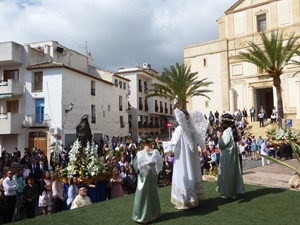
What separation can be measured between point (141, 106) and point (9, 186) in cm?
3733

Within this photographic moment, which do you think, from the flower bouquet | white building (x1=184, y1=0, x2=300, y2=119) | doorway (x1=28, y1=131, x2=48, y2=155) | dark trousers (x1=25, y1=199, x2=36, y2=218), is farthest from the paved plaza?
white building (x1=184, y1=0, x2=300, y2=119)

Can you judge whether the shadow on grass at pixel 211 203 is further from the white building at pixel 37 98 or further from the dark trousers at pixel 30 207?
the white building at pixel 37 98

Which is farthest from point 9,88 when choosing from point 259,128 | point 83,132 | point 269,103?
point 269,103

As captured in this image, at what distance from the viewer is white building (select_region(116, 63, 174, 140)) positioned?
44.4 meters

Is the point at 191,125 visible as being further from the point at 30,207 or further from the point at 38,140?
the point at 38,140

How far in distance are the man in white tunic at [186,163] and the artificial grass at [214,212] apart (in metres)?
0.25

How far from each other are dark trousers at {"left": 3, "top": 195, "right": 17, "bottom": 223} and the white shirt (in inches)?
4.1

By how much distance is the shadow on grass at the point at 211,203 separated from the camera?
20.4ft

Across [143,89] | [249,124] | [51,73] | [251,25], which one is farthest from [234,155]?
[143,89]

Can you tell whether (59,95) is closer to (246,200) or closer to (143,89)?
(143,89)

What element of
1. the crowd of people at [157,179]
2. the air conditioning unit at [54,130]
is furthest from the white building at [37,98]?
the crowd of people at [157,179]

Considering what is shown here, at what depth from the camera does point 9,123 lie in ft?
89.2

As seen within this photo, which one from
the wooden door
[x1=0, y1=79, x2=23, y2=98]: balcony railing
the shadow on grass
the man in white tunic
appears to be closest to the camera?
the shadow on grass

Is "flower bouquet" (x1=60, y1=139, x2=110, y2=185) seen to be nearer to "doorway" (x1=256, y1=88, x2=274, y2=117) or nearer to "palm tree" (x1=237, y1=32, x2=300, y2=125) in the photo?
"palm tree" (x1=237, y1=32, x2=300, y2=125)
